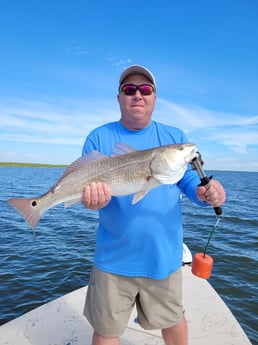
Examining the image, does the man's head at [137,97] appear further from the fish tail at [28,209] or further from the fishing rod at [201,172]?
the fish tail at [28,209]

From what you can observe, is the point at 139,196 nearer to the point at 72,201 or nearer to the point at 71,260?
the point at 72,201

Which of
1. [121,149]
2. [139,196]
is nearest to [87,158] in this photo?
[121,149]

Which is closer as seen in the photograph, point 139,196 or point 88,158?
point 139,196

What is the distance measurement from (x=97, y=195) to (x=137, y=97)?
1316 millimetres

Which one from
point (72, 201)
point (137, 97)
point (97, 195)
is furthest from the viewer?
point (137, 97)

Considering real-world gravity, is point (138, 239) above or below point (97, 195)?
below

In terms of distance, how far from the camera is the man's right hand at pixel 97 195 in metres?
3.12

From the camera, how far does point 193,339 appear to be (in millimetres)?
4805

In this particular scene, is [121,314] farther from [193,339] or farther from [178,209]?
[193,339]

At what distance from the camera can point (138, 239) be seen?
130 inches

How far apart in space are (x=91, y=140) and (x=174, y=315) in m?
2.40

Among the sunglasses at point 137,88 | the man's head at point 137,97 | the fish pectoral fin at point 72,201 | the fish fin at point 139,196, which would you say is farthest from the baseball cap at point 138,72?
the fish pectoral fin at point 72,201

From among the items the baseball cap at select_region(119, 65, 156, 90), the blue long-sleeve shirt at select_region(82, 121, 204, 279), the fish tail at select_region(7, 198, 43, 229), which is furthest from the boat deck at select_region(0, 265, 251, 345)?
the baseball cap at select_region(119, 65, 156, 90)

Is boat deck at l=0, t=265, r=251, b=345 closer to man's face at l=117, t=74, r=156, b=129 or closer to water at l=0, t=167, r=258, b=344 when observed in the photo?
water at l=0, t=167, r=258, b=344
